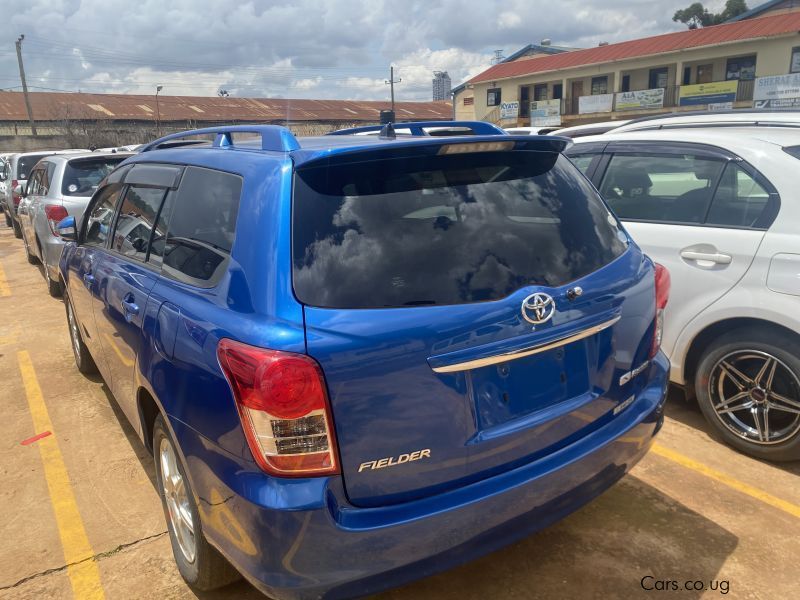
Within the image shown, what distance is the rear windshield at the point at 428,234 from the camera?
1956 mm

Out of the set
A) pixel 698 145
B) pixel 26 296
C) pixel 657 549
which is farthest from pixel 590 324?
pixel 26 296

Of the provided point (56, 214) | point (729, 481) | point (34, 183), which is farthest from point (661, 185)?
point (34, 183)

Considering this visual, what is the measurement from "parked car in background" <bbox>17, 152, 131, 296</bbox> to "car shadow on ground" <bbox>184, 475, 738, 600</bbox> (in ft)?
20.2

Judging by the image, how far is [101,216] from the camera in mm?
3977

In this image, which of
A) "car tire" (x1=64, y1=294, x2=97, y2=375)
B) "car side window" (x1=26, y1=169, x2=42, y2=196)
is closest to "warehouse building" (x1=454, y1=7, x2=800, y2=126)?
"car side window" (x1=26, y1=169, x2=42, y2=196)

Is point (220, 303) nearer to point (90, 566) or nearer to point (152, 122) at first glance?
point (90, 566)

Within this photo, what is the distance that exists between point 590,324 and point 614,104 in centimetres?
3751

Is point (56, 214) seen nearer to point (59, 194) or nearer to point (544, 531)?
point (59, 194)

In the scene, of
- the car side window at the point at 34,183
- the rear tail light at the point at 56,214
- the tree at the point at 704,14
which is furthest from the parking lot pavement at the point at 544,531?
the tree at the point at 704,14

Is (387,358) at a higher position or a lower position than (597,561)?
higher

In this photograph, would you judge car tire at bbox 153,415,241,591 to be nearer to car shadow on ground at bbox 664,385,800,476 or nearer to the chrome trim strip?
the chrome trim strip

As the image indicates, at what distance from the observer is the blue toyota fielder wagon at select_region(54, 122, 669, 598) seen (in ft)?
6.10

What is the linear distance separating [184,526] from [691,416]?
10.5 ft

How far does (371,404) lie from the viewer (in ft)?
6.16
